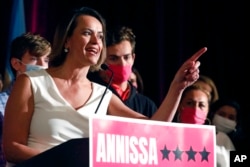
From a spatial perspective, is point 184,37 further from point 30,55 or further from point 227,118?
point 30,55

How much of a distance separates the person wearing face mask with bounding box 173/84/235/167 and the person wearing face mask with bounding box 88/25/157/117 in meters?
0.17

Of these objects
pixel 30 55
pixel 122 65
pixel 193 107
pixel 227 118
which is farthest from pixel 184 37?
pixel 30 55

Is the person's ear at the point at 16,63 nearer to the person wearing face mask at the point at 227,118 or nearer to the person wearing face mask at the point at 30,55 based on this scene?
the person wearing face mask at the point at 30,55

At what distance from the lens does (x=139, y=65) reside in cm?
486

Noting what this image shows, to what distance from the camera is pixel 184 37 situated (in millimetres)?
4883

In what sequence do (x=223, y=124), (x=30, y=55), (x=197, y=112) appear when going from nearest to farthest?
(x=30, y=55) → (x=197, y=112) → (x=223, y=124)

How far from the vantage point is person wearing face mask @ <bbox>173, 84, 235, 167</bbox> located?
3.14 meters

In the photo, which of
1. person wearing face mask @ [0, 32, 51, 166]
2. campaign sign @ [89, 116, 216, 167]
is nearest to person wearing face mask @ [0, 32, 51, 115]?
person wearing face mask @ [0, 32, 51, 166]

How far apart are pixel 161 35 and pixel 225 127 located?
1.36 m

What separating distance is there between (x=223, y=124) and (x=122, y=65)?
78 centimetres

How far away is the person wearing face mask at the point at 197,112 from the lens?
10.3 ft

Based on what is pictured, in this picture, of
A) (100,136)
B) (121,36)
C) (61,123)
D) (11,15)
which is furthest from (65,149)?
(11,15)

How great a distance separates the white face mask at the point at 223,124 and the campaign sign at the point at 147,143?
5.63ft

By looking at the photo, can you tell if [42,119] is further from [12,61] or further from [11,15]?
[11,15]
